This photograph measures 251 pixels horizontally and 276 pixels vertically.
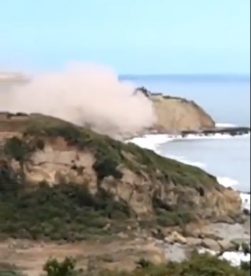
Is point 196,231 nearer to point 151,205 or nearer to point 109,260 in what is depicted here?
point 151,205

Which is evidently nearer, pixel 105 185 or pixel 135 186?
pixel 105 185

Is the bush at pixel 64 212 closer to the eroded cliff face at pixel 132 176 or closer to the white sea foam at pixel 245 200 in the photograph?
the eroded cliff face at pixel 132 176

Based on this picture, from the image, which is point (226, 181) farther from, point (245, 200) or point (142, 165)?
point (142, 165)

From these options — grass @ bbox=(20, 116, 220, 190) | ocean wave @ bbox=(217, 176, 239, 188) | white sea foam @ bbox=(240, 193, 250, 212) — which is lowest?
white sea foam @ bbox=(240, 193, 250, 212)

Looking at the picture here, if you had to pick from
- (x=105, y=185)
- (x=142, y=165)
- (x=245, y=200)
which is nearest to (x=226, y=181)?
(x=245, y=200)

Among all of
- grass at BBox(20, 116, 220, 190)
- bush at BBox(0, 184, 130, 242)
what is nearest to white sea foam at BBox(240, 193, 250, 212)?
grass at BBox(20, 116, 220, 190)

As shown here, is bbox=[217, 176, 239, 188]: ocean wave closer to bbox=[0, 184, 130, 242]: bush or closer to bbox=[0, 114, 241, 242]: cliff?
bbox=[0, 114, 241, 242]: cliff

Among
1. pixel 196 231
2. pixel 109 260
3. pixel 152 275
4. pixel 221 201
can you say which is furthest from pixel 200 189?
pixel 152 275
